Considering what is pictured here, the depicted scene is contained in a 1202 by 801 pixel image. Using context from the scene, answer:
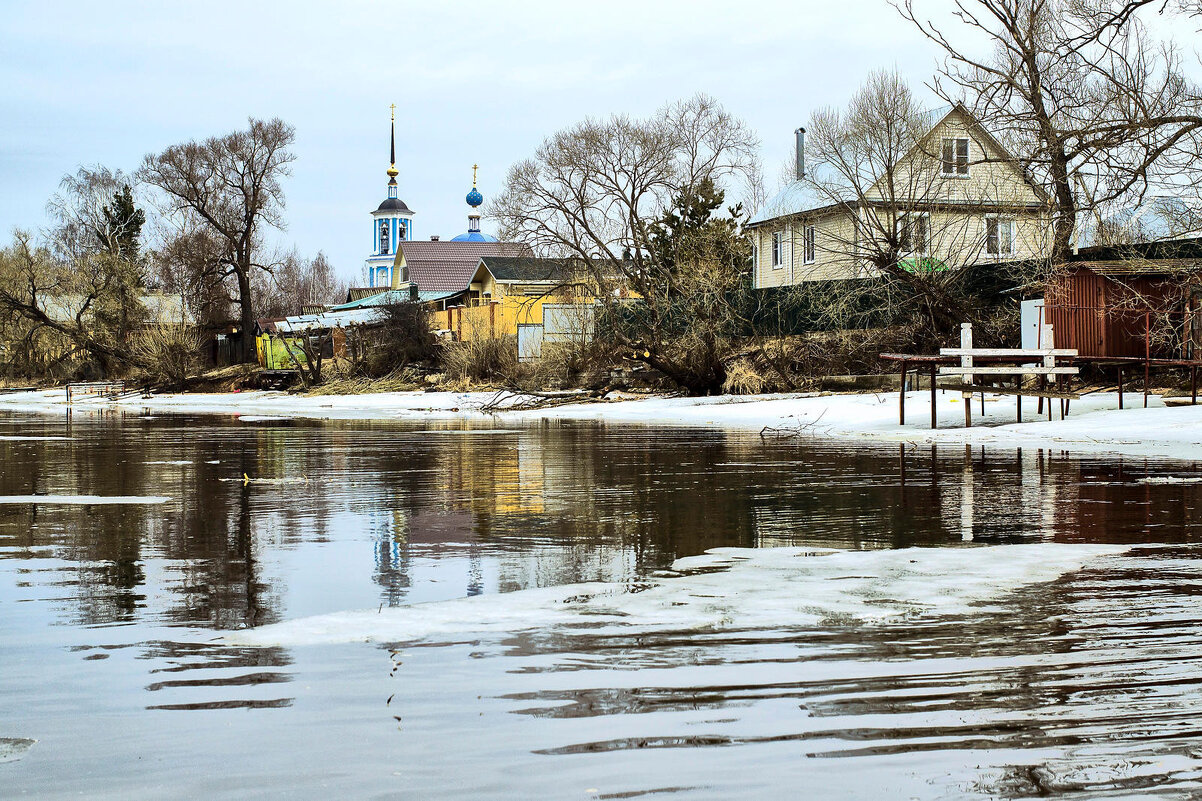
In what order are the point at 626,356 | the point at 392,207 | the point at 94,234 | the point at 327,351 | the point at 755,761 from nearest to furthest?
the point at 755,761, the point at 626,356, the point at 327,351, the point at 94,234, the point at 392,207

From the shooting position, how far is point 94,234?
237 feet

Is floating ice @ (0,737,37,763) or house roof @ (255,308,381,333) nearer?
floating ice @ (0,737,37,763)

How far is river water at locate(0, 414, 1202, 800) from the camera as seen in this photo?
3.54m

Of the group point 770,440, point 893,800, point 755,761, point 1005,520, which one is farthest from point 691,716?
point 770,440

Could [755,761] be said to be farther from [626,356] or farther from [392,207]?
[392,207]

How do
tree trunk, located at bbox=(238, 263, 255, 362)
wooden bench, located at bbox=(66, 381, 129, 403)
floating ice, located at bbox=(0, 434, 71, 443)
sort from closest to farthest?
floating ice, located at bbox=(0, 434, 71, 443) < wooden bench, located at bbox=(66, 381, 129, 403) < tree trunk, located at bbox=(238, 263, 255, 362)

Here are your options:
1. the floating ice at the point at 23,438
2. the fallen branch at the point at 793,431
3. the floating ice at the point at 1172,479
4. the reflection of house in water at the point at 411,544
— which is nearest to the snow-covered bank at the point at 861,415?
the fallen branch at the point at 793,431

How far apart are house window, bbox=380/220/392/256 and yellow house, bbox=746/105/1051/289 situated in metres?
87.7

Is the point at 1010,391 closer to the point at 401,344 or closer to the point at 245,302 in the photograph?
the point at 401,344

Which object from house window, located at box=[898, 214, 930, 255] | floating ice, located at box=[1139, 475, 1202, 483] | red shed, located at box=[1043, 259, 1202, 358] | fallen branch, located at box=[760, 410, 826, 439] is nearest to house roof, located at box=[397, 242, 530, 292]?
house window, located at box=[898, 214, 930, 255]

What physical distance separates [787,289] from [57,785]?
34314mm

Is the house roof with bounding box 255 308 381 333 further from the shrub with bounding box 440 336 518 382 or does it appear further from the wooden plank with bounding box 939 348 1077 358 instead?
the wooden plank with bounding box 939 348 1077 358

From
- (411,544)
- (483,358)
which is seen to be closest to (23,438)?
(411,544)

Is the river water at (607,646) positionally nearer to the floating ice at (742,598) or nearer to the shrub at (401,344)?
the floating ice at (742,598)
